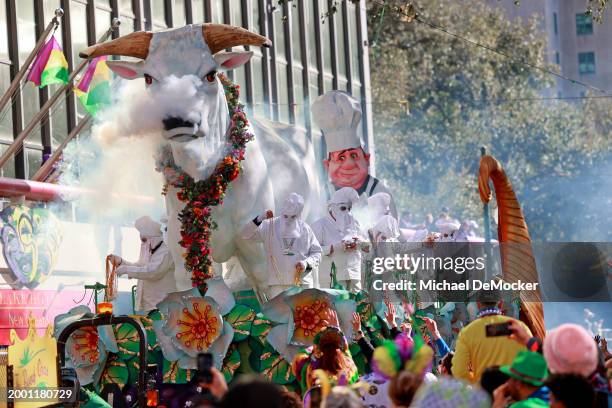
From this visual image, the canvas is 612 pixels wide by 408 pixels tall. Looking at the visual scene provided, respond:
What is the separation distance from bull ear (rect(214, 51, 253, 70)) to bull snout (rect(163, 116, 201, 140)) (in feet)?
3.30

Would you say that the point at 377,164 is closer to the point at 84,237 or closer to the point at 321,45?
the point at 321,45

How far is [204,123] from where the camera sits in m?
13.2

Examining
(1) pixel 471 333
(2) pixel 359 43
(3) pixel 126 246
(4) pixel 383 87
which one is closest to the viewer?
(1) pixel 471 333

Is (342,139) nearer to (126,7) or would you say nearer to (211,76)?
(211,76)

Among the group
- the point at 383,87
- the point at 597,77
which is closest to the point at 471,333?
the point at 383,87

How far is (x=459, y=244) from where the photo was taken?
46.5 ft

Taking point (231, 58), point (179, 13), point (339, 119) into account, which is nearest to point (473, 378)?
point (231, 58)

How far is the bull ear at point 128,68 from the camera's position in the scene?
44.9 ft

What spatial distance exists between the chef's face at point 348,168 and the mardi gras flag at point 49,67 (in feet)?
13.7

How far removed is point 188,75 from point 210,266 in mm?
1696

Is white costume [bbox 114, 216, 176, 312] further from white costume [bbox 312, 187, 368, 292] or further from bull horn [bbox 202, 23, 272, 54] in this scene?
bull horn [bbox 202, 23, 272, 54]

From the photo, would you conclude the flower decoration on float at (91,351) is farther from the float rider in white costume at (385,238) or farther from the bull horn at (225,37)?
the float rider in white costume at (385,238)

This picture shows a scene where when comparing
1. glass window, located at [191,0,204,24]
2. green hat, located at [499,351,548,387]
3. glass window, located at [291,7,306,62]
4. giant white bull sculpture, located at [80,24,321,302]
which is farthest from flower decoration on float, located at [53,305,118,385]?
glass window, located at [291,7,306,62]

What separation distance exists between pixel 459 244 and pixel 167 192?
2763 millimetres
